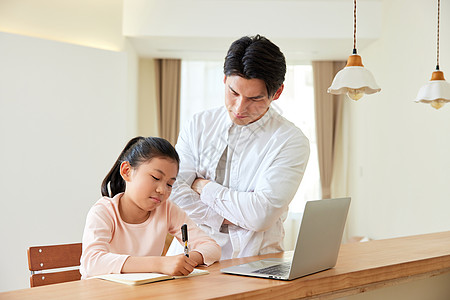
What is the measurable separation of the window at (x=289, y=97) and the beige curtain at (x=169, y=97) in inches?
3.6

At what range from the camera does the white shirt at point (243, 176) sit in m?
1.98

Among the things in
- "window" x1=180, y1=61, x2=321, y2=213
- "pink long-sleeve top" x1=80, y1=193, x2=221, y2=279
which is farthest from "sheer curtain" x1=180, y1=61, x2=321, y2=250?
"pink long-sleeve top" x1=80, y1=193, x2=221, y2=279

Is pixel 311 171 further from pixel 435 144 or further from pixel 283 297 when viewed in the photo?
pixel 283 297

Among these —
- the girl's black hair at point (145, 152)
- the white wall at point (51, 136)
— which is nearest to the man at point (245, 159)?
the girl's black hair at point (145, 152)

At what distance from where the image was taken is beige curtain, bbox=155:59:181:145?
7.11 metres

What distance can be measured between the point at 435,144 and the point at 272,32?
223cm

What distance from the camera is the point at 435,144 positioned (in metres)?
4.61

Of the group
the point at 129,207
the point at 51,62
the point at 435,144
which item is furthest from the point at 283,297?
the point at 51,62

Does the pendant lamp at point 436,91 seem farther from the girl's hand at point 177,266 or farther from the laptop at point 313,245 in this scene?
A: the girl's hand at point 177,266

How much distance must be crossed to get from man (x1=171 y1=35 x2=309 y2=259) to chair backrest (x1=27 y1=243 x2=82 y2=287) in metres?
0.44

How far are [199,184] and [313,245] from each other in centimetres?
75

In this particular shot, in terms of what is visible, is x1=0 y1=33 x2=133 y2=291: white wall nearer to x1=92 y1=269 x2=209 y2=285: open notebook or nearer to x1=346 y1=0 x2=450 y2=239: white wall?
x1=346 y1=0 x2=450 y2=239: white wall

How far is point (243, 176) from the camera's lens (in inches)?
82.8

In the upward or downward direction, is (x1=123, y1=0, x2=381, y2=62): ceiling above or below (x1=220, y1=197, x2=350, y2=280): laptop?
above
